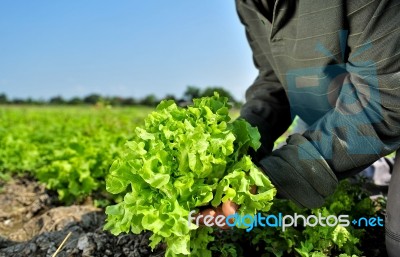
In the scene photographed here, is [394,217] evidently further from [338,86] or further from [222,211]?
[222,211]

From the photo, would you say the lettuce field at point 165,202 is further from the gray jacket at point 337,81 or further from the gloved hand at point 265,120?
the gloved hand at point 265,120

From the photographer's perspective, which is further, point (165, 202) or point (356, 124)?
point (356, 124)

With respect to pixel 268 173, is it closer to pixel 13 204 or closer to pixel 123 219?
pixel 123 219

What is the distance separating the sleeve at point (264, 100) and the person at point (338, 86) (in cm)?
27

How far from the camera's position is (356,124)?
2.31m

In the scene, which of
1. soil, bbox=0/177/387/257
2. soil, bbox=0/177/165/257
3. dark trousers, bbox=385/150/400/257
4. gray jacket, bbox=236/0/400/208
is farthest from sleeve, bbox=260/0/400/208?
soil, bbox=0/177/165/257

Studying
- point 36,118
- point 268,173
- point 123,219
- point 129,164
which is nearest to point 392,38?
point 268,173

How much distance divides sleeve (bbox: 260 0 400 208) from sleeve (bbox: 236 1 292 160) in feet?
1.59

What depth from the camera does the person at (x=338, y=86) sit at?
2.21 meters

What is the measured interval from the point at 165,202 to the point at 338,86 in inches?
46.6

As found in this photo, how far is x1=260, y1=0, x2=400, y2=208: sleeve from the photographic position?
2.20m

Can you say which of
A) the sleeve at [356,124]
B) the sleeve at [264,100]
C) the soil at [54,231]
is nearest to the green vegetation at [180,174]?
the sleeve at [356,124]

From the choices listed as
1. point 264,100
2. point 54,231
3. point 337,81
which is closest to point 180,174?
point 337,81

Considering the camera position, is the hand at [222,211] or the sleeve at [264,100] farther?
the sleeve at [264,100]
